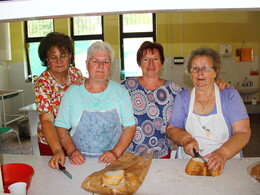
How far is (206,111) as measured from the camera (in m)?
1.72

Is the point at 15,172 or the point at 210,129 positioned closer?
the point at 15,172

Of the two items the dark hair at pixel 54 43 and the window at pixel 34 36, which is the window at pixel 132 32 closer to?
the window at pixel 34 36

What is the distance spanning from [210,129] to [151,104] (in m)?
0.47

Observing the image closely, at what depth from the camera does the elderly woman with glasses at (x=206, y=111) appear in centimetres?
165

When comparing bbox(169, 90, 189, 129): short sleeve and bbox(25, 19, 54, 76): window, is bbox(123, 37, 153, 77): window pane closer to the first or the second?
bbox(25, 19, 54, 76): window

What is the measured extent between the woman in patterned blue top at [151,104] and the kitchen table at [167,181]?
1.39 feet

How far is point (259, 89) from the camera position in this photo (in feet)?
19.4

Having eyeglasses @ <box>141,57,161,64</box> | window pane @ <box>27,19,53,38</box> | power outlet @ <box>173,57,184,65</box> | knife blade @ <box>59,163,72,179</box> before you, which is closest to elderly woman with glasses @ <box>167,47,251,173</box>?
eyeglasses @ <box>141,57,161,64</box>

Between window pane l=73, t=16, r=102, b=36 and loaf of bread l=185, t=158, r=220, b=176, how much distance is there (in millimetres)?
5470

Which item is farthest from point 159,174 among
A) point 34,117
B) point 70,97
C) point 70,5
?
point 34,117

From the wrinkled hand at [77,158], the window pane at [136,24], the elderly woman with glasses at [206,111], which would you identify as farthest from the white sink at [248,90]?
the wrinkled hand at [77,158]

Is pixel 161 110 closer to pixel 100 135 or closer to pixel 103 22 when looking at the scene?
pixel 100 135

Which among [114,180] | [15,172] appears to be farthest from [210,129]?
[15,172]

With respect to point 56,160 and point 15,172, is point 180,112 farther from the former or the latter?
point 15,172
